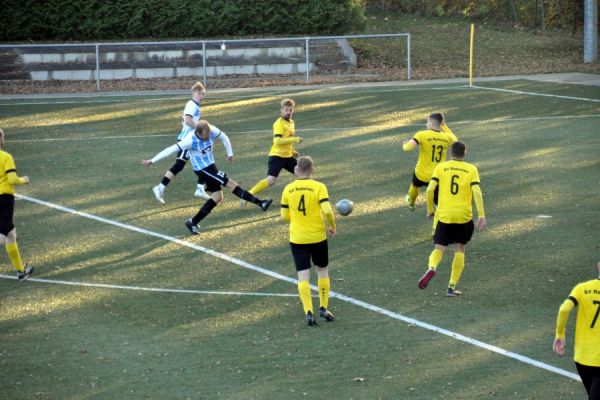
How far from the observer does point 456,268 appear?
1329 centimetres

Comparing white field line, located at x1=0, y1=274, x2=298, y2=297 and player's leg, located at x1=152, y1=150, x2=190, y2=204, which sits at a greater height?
player's leg, located at x1=152, y1=150, x2=190, y2=204

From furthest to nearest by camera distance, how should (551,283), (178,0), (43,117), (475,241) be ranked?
(178,0) → (43,117) → (475,241) → (551,283)

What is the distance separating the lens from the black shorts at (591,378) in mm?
8758

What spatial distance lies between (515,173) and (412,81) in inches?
579

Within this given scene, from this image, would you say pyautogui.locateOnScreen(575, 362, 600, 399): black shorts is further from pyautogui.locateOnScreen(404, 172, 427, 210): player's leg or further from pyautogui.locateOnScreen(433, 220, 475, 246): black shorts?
pyautogui.locateOnScreen(404, 172, 427, 210): player's leg

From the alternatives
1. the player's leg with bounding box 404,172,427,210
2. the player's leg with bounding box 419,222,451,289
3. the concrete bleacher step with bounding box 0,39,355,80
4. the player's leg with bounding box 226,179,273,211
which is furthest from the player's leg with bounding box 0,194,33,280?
the concrete bleacher step with bounding box 0,39,355,80

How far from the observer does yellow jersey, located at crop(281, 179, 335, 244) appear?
12297 mm

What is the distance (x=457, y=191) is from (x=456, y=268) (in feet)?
3.41

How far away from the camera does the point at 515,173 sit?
21.0 meters

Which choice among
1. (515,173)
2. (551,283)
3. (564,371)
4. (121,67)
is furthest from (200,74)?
(564,371)

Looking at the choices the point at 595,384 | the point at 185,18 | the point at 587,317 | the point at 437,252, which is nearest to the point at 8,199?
the point at 437,252

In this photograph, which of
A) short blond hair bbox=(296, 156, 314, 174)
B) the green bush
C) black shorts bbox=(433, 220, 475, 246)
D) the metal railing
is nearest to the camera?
short blond hair bbox=(296, 156, 314, 174)

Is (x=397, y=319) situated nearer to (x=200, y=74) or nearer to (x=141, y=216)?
(x=141, y=216)

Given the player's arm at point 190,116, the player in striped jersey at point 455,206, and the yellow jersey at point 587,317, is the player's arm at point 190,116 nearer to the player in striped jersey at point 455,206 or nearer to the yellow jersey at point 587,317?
the player in striped jersey at point 455,206
